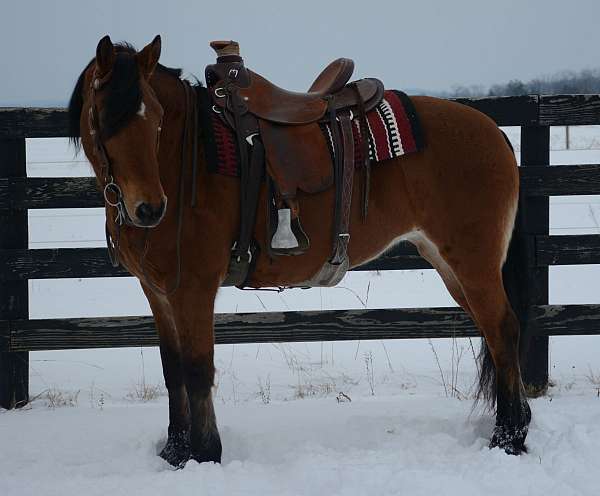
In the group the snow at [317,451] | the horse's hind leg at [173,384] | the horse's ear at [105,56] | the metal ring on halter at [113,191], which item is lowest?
the snow at [317,451]

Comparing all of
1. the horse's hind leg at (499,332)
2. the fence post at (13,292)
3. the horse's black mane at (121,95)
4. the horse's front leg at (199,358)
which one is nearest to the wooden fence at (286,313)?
the fence post at (13,292)

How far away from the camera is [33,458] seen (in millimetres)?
3678

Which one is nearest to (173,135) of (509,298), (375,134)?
(375,134)

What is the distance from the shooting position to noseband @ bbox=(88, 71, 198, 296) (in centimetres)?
301

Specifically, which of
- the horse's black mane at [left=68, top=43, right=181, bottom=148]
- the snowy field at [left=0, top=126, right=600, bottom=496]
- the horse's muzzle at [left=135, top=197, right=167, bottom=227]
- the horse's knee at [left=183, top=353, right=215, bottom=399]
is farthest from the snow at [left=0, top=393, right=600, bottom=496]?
the horse's black mane at [left=68, top=43, right=181, bottom=148]

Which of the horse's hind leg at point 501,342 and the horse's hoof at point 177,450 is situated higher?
the horse's hind leg at point 501,342

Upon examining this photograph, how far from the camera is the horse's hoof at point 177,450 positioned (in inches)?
139

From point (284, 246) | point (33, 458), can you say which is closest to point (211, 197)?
point (284, 246)

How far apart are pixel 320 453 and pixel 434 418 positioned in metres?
0.82

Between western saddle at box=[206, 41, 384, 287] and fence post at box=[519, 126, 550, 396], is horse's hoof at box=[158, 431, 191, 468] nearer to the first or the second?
western saddle at box=[206, 41, 384, 287]

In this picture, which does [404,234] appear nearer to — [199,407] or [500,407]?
[500,407]

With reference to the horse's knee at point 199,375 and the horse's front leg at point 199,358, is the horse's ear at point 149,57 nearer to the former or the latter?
the horse's front leg at point 199,358

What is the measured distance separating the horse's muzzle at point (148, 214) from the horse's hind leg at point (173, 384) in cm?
61

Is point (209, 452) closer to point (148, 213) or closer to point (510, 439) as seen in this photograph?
Answer: point (148, 213)
